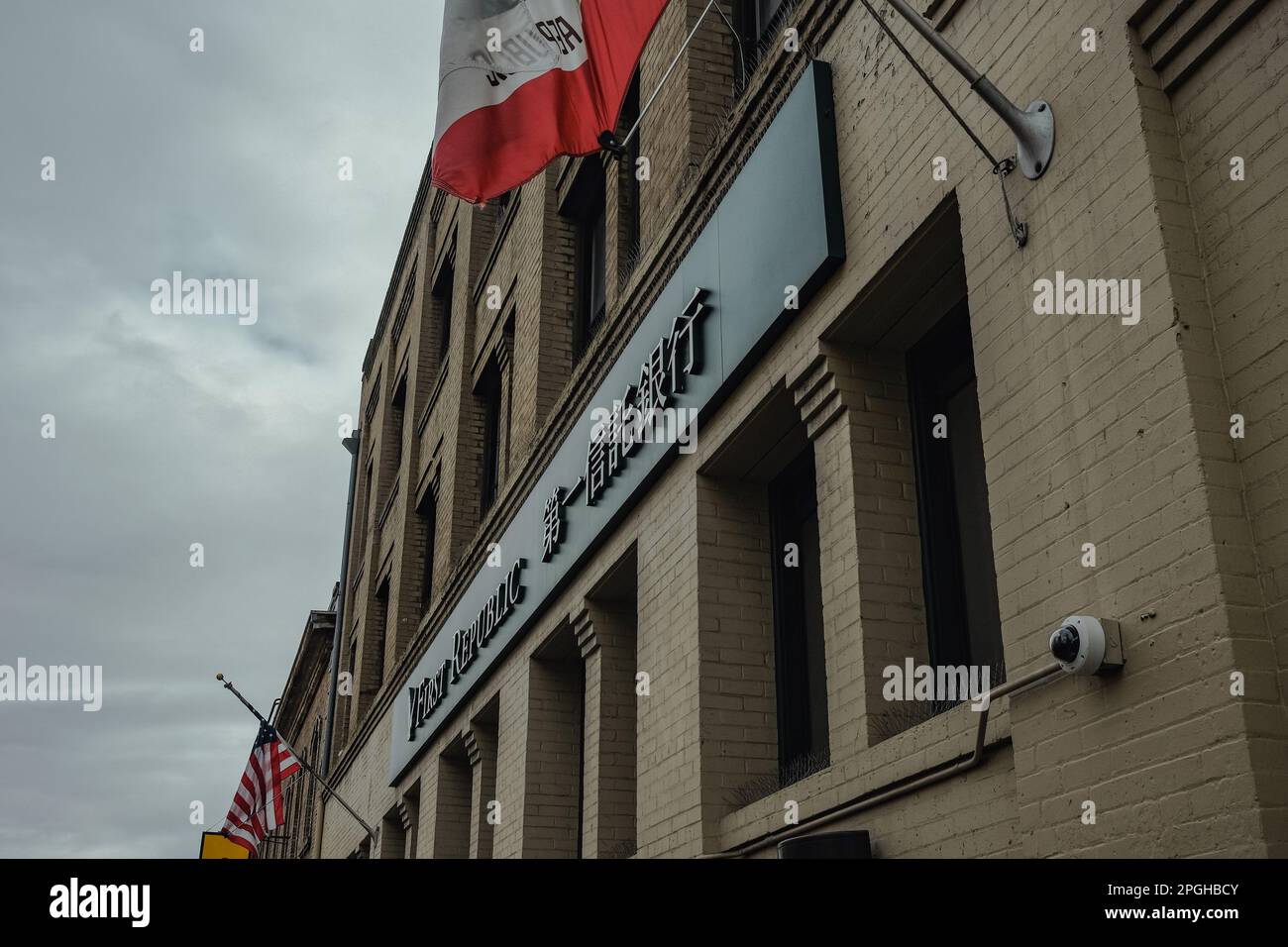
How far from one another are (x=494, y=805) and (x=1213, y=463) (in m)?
8.82

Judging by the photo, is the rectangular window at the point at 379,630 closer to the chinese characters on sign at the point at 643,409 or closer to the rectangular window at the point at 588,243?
the rectangular window at the point at 588,243

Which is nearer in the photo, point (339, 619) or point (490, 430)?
point (490, 430)

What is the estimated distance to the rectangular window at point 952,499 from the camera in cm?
596

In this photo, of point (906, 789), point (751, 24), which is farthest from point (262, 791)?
point (906, 789)

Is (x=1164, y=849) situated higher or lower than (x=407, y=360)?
lower

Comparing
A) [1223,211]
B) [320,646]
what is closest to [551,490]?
[1223,211]

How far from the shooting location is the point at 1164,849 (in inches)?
152

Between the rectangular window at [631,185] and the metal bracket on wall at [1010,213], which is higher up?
the rectangular window at [631,185]

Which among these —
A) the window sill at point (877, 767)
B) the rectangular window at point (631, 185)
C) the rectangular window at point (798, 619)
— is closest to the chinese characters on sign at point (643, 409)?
the rectangular window at point (798, 619)

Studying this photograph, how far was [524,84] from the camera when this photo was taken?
7449mm

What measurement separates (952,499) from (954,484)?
2.9 inches

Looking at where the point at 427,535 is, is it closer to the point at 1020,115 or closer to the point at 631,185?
the point at 631,185

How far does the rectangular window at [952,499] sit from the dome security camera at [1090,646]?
4.66ft
